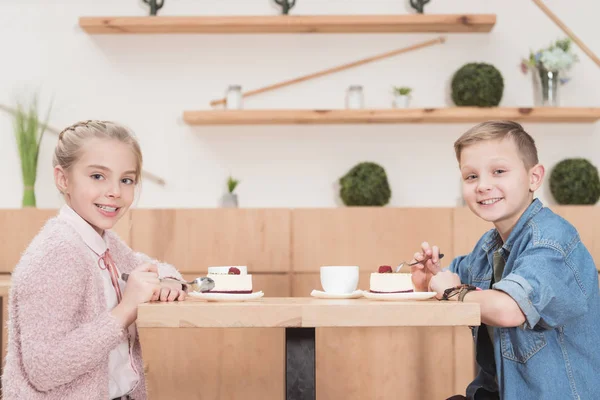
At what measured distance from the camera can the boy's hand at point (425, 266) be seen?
1.67m

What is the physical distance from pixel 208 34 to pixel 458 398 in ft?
8.06

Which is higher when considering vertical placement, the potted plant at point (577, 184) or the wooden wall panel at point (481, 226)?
the potted plant at point (577, 184)

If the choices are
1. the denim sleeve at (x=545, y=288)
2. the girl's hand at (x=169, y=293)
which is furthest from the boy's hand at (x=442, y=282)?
the girl's hand at (x=169, y=293)

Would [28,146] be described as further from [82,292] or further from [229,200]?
[82,292]

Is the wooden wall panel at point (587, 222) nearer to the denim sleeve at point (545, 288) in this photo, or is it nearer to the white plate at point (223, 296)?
the denim sleeve at point (545, 288)

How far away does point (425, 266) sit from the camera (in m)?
1.70

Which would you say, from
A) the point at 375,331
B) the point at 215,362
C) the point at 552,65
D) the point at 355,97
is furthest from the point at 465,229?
the point at 215,362

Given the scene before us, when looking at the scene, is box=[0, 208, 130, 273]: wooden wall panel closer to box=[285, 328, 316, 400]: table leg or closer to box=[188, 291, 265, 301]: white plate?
box=[188, 291, 265, 301]: white plate

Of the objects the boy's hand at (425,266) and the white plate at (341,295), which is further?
the boy's hand at (425,266)

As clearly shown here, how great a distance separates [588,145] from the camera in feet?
11.5

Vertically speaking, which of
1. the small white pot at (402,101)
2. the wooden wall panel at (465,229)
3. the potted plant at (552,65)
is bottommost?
the wooden wall panel at (465,229)

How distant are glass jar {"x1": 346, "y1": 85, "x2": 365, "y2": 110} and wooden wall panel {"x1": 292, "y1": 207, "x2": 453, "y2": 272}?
1.89 ft

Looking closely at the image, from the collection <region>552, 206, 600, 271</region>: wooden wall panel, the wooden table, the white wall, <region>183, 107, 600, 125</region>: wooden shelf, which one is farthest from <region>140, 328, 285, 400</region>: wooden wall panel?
the wooden table

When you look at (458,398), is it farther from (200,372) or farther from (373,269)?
(200,372)
